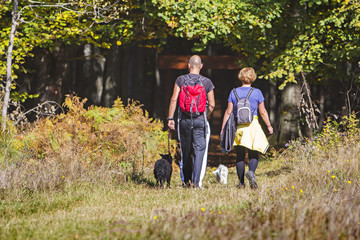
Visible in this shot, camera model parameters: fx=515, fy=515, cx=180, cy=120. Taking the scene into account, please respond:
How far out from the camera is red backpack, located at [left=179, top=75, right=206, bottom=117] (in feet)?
25.4

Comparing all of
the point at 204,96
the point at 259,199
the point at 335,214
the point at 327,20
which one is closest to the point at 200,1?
the point at 327,20

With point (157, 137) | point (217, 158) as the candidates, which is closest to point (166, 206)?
point (157, 137)

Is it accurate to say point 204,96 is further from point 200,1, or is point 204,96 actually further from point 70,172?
point 200,1

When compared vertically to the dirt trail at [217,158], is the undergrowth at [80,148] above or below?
above

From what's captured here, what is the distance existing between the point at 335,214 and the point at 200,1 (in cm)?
842

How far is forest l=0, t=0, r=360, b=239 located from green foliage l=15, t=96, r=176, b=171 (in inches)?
1.4

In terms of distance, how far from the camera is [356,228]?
468 cm

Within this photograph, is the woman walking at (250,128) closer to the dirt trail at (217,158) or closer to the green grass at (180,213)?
the green grass at (180,213)

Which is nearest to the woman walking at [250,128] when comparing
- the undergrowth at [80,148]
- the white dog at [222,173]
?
the white dog at [222,173]

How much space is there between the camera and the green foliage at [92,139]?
1034cm

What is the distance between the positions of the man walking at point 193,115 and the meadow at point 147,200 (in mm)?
497

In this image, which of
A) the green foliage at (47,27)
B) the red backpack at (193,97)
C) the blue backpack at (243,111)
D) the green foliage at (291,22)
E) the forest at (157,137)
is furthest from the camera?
the green foliage at (47,27)

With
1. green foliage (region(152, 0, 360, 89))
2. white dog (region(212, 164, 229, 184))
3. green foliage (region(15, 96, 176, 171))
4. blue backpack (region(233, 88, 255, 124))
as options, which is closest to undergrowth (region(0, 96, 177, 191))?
green foliage (region(15, 96, 176, 171))

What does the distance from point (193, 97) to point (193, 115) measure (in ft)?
0.92
